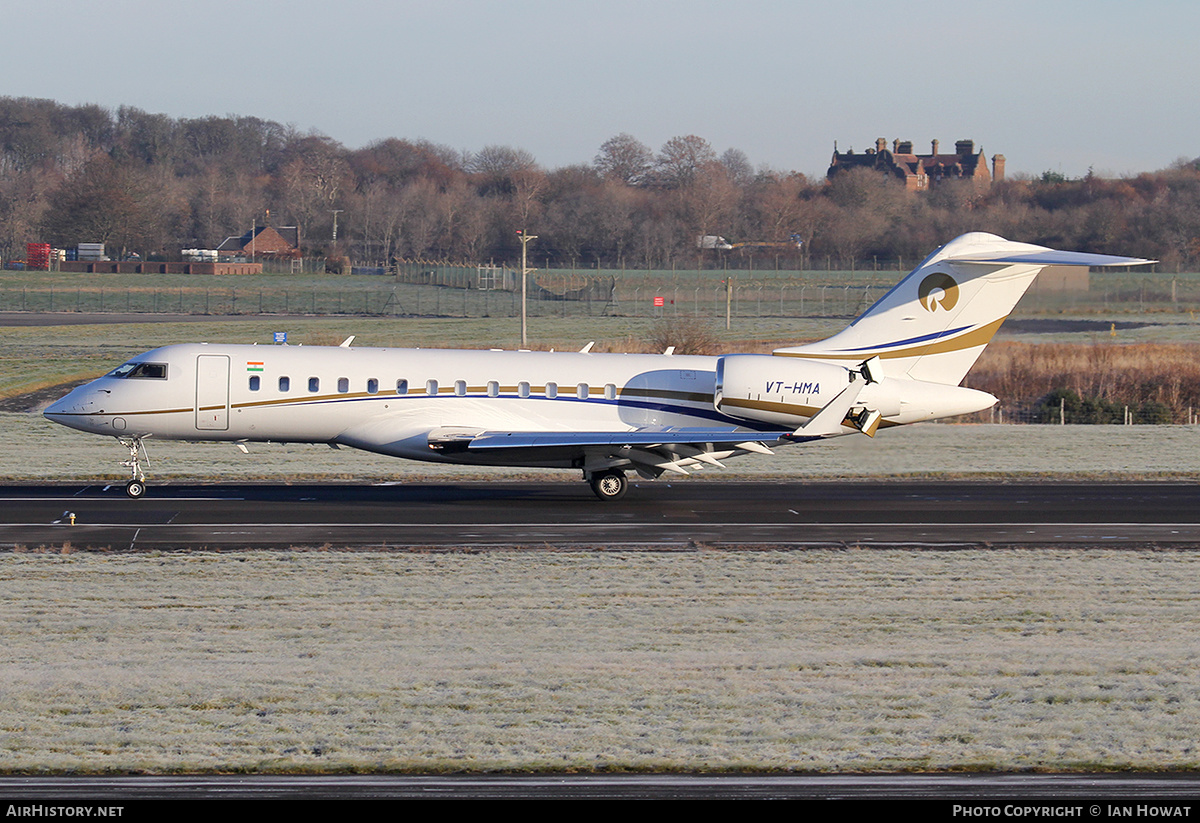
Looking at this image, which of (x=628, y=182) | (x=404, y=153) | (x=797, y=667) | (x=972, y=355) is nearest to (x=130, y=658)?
(x=797, y=667)

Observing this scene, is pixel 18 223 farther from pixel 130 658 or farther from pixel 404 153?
pixel 130 658

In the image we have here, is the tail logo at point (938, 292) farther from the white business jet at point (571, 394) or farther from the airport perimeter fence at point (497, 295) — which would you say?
the airport perimeter fence at point (497, 295)

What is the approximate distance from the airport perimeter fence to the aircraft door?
55.0 m

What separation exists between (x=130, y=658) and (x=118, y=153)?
203 m

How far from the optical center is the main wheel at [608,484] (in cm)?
2548

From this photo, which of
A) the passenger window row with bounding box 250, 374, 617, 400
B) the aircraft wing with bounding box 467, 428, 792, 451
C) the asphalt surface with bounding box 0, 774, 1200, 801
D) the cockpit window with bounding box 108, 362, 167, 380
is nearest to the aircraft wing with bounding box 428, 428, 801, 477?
the aircraft wing with bounding box 467, 428, 792, 451

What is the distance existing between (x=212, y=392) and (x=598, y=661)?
13920 millimetres

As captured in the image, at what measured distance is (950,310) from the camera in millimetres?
25750

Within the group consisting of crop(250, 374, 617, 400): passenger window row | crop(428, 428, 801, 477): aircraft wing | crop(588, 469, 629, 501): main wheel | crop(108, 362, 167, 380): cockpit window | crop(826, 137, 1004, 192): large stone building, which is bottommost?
crop(588, 469, 629, 501): main wheel

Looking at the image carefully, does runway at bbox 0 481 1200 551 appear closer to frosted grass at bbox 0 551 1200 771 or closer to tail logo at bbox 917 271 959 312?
frosted grass at bbox 0 551 1200 771

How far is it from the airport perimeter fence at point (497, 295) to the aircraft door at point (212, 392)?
181ft

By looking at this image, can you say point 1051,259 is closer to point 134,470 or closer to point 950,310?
point 950,310

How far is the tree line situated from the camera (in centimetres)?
8469

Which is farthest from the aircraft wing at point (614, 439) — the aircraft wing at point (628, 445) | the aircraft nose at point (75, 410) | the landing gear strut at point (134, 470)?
the aircraft nose at point (75, 410)
